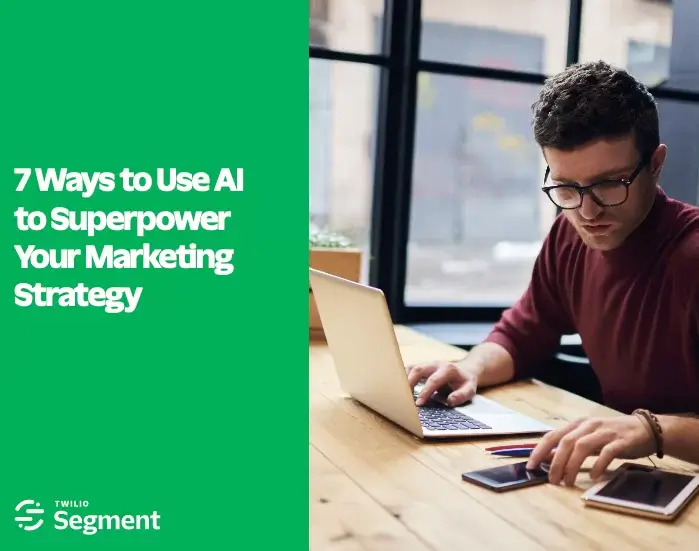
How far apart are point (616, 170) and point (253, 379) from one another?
77 centimetres

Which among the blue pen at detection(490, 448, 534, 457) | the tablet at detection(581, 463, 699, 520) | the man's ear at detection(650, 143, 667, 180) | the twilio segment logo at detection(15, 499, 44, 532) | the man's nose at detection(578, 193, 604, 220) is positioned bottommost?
the twilio segment logo at detection(15, 499, 44, 532)

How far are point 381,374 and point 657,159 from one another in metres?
0.68

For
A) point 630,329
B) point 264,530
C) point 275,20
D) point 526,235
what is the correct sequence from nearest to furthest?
point 264,530 → point 275,20 → point 630,329 → point 526,235

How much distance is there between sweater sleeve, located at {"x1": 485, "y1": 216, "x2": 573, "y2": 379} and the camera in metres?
2.00

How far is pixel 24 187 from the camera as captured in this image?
4.37 ft

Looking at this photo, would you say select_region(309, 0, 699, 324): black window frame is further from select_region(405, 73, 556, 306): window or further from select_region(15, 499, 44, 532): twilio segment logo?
select_region(15, 499, 44, 532): twilio segment logo

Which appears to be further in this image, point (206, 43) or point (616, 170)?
point (616, 170)

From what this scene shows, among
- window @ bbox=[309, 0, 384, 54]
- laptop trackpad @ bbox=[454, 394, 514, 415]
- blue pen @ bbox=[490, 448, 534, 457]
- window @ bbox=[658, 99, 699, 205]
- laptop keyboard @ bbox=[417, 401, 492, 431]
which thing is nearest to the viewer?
blue pen @ bbox=[490, 448, 534, 457]

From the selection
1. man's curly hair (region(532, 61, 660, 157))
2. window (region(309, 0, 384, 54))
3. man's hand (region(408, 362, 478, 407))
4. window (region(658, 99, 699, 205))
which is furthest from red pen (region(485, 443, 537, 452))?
window (region(658, 99, 699, 205))

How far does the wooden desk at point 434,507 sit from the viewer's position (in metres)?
1.04

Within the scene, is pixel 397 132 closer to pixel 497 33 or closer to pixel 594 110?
pixel 497 33

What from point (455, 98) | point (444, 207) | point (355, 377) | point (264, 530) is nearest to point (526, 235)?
point (444, 207)

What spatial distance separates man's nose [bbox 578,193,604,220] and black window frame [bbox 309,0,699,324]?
1586mm

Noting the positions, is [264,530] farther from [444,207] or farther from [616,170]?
[444,207]
